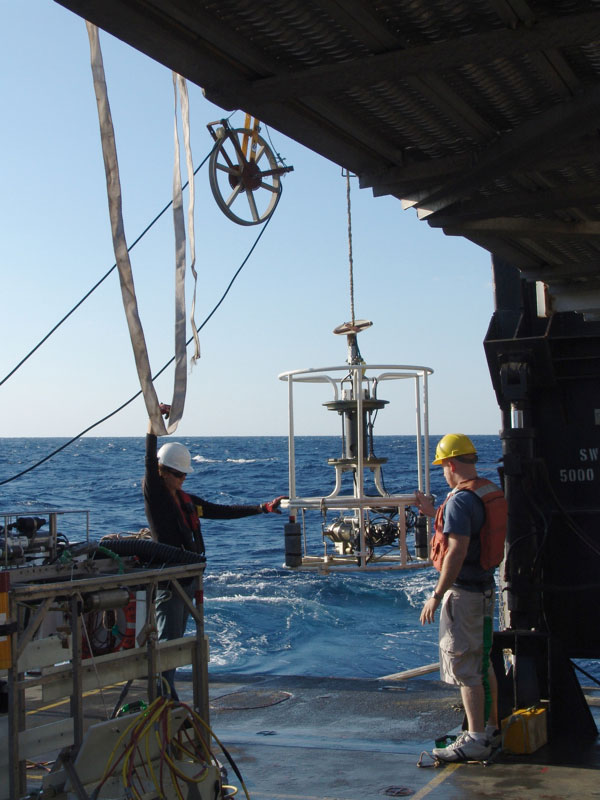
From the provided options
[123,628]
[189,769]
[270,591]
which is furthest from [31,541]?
[270,591]

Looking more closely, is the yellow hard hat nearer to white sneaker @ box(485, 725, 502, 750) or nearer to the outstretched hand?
white sneaker @ box(485, 725, 502, 750)

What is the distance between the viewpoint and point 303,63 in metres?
3.77

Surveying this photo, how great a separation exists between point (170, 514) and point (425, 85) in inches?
143

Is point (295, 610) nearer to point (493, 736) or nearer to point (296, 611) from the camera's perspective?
point (296, 611)

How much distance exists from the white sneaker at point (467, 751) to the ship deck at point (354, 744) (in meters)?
0.05

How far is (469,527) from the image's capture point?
5.82 m

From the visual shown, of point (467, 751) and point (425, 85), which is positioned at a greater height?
point (425, 85)

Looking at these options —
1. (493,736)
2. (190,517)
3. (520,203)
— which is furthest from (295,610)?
(520,203)

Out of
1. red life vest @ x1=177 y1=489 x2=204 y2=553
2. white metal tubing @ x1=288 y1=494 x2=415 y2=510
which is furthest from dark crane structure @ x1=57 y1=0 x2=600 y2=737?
white metal tubing @ x1=288 y1=494 x2=415 y2=510

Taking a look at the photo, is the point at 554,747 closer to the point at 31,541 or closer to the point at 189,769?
the point at 189,769

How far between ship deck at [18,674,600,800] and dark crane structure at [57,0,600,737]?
742mm

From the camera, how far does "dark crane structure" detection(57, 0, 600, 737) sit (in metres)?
3.43

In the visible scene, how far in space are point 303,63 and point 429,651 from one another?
12814 mm

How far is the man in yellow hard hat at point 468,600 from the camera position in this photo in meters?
5.82
